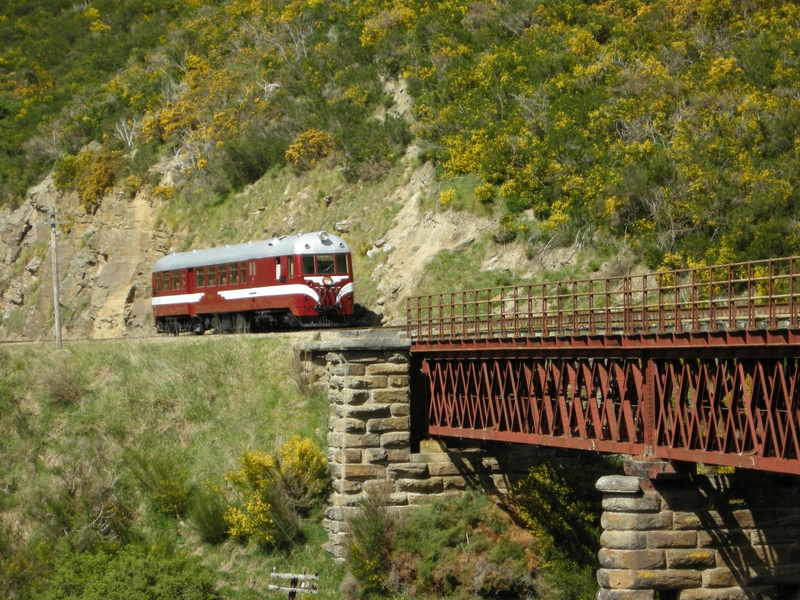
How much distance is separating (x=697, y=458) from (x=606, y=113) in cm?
2291

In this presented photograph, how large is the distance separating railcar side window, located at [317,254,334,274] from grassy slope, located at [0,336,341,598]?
3.83 m

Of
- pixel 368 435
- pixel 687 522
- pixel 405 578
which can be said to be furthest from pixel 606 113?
pixel 687 522

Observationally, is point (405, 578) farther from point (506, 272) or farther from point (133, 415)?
point (506, 272)

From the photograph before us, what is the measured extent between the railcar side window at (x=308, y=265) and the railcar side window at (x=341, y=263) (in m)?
0.86

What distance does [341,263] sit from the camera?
36.0m

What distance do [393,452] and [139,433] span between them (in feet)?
26.1

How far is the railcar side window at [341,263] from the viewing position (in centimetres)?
3594

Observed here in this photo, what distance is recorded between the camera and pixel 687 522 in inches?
751

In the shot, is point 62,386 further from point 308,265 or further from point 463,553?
point 463,553

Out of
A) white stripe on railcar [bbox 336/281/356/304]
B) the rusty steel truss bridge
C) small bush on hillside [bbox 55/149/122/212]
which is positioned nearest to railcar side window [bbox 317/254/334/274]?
white stripe on railcar [bbox 336/281/356/304]

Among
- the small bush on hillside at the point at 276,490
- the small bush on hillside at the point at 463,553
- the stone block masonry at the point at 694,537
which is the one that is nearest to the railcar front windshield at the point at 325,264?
the small bush on hillside at the point at 276,490

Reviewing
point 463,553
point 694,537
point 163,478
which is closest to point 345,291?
point 163,478

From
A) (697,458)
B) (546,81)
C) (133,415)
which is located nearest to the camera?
(697,458)

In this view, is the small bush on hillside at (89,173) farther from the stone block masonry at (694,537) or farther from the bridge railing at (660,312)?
the stone block masonry at (694,537)
